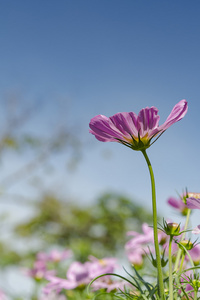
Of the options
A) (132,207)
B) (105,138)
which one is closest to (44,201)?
(132,207)

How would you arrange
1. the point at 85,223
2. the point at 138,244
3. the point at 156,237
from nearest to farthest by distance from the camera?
1. the point at 156,237
2. the point at 138,244
3. the point at 85,223

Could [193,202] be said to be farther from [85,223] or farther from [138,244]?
[85,223]

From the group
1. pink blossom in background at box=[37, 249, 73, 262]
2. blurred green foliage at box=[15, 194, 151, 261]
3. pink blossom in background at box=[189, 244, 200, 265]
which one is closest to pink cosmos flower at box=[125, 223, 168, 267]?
pink blossom in background at box=[189, 244, 200, 265]

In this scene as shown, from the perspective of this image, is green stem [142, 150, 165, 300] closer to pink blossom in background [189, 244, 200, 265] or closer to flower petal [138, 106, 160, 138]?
flower petal [138, 106, 160, 138]

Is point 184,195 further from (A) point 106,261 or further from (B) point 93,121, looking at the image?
(A) point 106,261

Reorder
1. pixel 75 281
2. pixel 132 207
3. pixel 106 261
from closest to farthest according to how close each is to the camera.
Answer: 1. pixel 75 281
2. pixel 106 261
3. pixel 132 207

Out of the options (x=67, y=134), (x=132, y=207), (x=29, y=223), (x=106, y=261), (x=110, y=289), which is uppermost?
(x=67, y=134)

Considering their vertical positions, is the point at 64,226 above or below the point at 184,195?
above

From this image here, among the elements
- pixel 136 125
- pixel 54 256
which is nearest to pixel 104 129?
pixel 136 125

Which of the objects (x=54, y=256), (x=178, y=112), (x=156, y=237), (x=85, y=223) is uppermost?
(x=85, y=223)

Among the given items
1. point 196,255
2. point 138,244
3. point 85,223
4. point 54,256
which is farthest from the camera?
point 85,223
